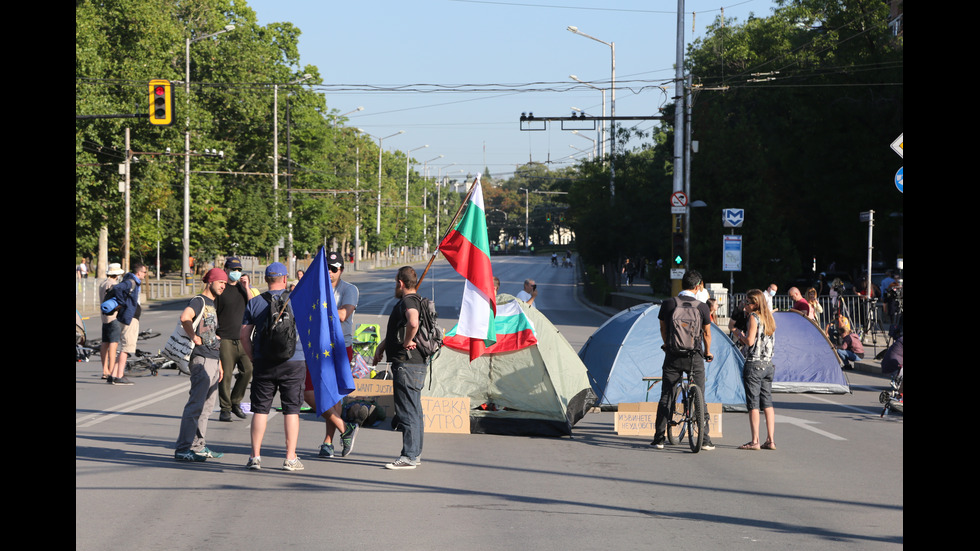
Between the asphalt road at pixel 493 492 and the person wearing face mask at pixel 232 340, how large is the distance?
1.08 feet

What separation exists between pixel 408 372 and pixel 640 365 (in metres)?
5.20

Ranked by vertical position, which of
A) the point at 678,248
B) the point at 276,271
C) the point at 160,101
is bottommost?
the point at 276,271

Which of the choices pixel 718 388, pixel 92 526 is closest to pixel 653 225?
pixel 718 388

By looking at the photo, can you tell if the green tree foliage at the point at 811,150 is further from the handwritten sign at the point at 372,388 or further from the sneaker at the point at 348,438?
the sneaker at the point at 348,438

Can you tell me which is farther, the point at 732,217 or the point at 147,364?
the point at 732,217

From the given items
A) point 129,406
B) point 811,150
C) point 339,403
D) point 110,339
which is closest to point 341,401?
point 339,403

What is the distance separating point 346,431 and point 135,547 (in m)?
3.63

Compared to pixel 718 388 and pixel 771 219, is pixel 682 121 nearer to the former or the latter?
pixel 771 219

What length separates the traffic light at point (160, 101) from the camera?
76.9 ft

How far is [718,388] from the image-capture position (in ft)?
46.1

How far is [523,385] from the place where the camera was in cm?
1241

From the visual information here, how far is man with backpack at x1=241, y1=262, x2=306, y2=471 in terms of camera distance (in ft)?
29.6

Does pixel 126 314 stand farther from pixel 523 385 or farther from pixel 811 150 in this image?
pixel 811 150

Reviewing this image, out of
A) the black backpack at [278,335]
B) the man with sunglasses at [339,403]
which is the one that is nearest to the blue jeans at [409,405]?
the man with sunglasses at [339,403]
